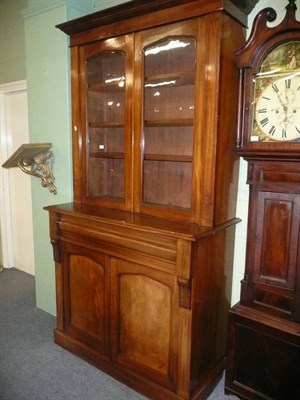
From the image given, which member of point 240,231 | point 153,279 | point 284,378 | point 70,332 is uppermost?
point 240,231

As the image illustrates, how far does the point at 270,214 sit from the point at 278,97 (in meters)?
0.59

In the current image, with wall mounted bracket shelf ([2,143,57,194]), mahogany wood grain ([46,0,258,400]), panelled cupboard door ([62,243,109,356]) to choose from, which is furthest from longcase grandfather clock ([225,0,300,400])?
wall mounted bracket shelf ([2,143,57,194])

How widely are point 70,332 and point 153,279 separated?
3.13ft

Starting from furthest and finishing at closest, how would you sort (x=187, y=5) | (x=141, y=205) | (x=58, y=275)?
(x=58, y=275) → (x=141, y=205) → (x=187, y=5)

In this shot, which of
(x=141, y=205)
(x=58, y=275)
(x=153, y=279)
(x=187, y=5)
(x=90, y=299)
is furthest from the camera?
(x=58, y=275)

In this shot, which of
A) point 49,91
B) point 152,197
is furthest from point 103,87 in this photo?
point 152,197

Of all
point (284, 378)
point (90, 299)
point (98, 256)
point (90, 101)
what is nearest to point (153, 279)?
point (98, 256)

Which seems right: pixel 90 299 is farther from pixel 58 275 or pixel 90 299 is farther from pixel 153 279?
pixel 153 279

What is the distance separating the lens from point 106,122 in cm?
216

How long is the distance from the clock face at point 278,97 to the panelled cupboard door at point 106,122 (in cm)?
76

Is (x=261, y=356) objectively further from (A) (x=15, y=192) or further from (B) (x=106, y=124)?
(A) (x=15, y=192)

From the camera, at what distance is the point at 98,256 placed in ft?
6.63

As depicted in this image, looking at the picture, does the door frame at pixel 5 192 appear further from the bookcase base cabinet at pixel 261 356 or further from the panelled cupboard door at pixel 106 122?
the bookcase base cabinet at pixel 261 356

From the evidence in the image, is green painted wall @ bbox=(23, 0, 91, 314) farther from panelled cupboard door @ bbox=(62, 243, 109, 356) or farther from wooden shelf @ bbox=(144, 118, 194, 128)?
wooden shelf @ bbox=(144, 118, 194, 128)
